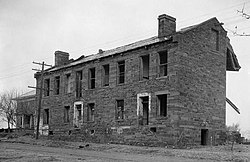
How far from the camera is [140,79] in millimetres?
30297

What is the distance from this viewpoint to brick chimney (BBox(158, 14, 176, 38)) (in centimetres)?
3081

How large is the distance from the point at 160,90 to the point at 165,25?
19.2ft

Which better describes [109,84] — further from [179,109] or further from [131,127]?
[179,109]

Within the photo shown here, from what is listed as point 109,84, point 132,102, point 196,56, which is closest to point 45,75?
point 109,84

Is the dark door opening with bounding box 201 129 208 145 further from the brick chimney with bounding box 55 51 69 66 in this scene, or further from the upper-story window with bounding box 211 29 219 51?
the brick chimney with bounding box 55 51 69 66

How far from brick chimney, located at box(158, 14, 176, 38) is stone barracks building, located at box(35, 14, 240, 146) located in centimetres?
8

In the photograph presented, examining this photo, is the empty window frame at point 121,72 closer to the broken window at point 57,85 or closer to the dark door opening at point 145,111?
the dark door opening at point 145,111

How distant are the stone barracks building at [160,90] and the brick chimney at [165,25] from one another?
0.08 metres

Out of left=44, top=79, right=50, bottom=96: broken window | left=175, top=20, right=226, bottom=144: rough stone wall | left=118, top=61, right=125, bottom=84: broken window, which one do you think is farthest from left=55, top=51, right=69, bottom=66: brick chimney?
left=175, top=20, right=226, bottom=144: rough stone wall

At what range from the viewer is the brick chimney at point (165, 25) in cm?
3081

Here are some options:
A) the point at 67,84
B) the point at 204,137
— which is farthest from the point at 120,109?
the point at 67,84

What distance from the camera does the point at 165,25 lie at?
101 feet

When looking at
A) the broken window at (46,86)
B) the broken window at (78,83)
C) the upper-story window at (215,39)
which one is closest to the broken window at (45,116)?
the broken window at (46,86)

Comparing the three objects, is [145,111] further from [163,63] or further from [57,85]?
[57,85]
